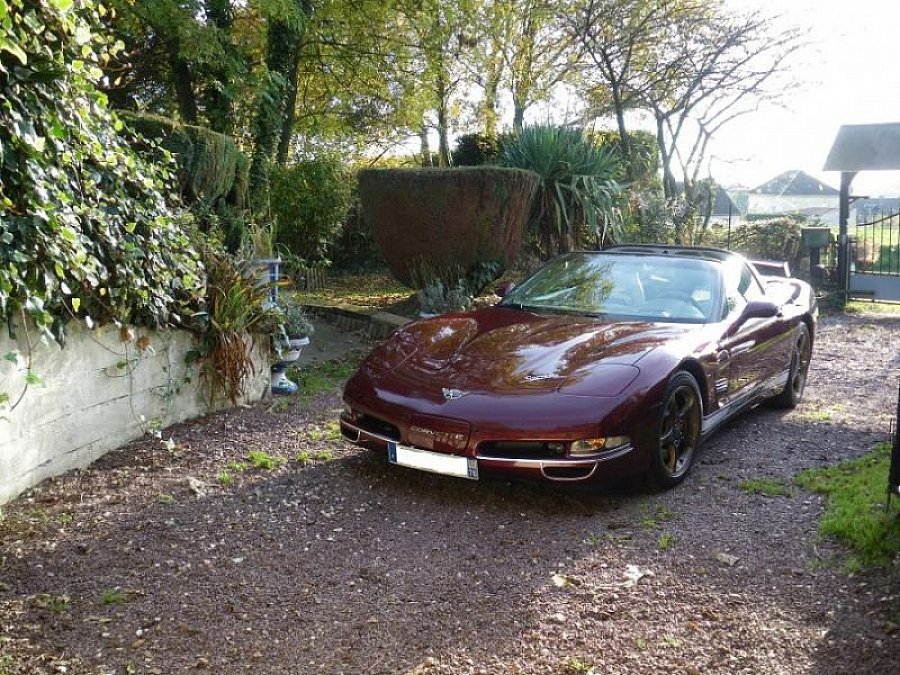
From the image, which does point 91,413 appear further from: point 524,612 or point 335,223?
point 335,223

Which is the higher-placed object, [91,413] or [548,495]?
[91,413]

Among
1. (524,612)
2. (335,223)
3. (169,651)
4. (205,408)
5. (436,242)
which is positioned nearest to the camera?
(169,651)

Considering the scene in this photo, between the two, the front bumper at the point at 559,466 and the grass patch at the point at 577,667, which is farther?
the front bumper at the point at 559,466

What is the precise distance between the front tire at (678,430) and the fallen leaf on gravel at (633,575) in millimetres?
861

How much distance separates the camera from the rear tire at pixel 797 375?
631 cm

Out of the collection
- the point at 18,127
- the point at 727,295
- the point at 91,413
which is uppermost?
the point at 18,127

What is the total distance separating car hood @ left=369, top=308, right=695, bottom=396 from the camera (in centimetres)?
425

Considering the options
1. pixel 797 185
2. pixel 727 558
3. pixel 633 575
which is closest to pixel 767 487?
pixel 727 558

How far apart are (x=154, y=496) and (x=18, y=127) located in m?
1.90

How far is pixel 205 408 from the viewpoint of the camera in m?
5.78

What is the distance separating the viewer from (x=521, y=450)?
161 inches

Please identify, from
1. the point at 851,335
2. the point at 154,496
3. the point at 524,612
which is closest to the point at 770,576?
the point at 524,612

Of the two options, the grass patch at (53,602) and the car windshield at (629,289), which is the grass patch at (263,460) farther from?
the car windshield at (629,289)

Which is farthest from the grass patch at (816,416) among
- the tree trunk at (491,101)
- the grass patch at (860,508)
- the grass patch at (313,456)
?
the tree trunk at (491,101)
